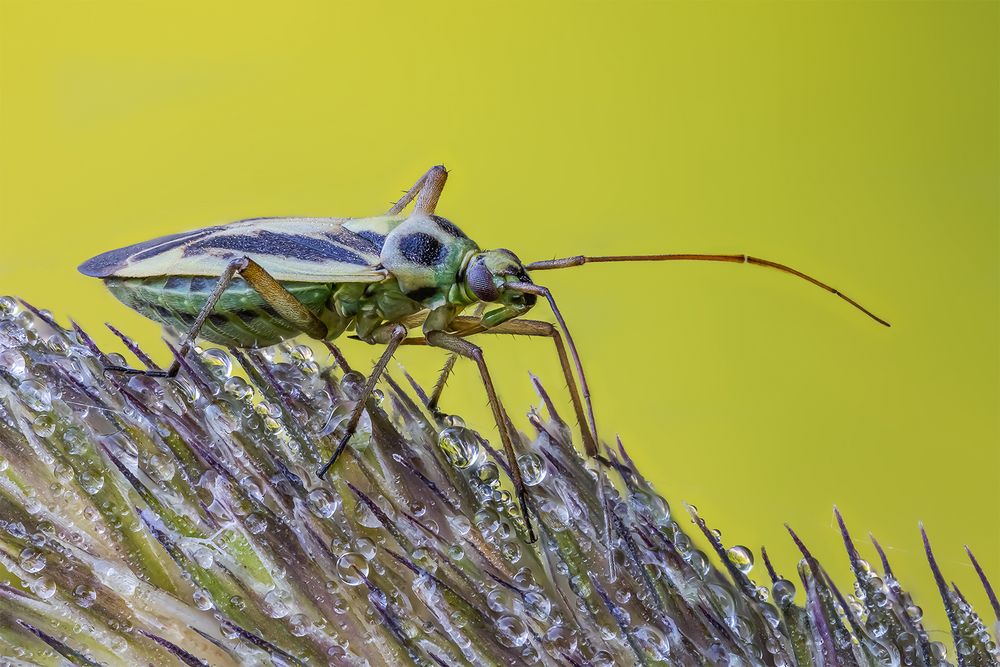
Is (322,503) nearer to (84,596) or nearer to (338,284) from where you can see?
(84,596)

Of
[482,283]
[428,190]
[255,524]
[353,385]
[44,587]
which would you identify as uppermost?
[428,190]

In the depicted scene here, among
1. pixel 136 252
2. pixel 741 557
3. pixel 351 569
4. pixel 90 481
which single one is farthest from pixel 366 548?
pixel 136 252

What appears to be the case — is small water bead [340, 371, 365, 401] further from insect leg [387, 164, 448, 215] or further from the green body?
insect leg [387, 164, 448, 215]

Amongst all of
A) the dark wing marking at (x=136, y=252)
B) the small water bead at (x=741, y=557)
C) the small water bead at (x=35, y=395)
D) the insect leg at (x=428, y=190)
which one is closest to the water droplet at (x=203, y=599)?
the small water bead at (x=35, y=395)

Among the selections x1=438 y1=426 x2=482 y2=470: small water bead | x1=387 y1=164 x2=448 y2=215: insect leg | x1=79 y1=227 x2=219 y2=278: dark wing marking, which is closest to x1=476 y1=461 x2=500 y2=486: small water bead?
x1=438 y1=426 x2=482 y2=470: small water bead

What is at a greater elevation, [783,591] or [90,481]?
[783,591]
